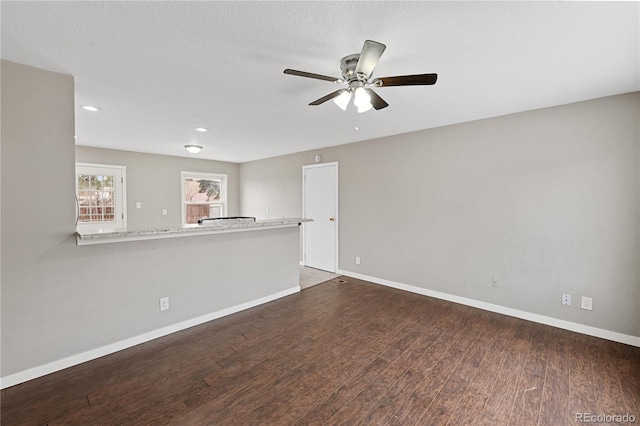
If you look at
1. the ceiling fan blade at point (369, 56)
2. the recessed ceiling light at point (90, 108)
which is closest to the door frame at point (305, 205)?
the ceiling fan blade at point (369, 56)

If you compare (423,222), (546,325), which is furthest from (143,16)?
(546,325)

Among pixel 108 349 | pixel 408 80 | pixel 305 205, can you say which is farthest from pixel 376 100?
pixel 305 205

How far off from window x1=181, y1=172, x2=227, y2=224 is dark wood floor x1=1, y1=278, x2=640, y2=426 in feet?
12.8

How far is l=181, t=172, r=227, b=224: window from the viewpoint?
6090 mm

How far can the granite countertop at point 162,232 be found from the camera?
7.08ft

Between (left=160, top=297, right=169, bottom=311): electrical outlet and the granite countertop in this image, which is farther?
(left=160, top=297, right=169, bottom=311): electrical outlet

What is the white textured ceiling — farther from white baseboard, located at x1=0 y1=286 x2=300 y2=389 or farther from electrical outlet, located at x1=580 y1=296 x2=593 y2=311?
white baseboard, located at x1=0 y1=286 x2=300 y2=389

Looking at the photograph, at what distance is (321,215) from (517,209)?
300 cm

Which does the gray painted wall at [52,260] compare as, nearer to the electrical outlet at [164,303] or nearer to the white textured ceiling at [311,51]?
the electrical outlet at [164,303]

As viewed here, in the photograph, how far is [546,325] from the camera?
2887mm

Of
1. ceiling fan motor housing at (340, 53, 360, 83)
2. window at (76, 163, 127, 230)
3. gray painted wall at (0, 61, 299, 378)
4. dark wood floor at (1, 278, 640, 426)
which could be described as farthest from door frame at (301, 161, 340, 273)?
window at (76, 163, 127, 230)

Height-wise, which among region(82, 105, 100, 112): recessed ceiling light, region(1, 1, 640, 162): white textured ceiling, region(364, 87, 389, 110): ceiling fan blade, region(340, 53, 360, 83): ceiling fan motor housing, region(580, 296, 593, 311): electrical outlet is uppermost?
region(82, 105, 100, 112): recessed ceiling light

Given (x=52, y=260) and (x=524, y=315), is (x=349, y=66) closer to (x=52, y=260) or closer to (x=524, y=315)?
(x=52, y=260)

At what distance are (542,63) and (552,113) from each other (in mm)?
1154
